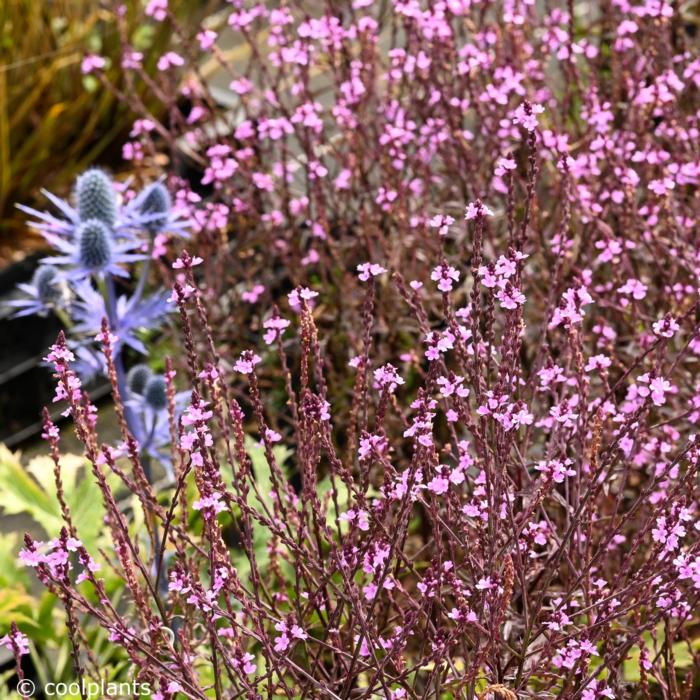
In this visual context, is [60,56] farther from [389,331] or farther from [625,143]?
[625,143]

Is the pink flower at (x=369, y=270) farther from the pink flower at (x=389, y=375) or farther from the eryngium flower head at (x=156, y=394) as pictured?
the eryngium flower head at (x=156, y=394)

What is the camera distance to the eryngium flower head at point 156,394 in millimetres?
3098

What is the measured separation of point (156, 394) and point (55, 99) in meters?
Result: 2.15

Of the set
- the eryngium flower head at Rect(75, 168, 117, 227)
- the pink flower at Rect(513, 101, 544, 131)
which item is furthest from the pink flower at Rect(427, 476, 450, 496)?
the eryngium flower head at Rect(75, 168, 117, 227)

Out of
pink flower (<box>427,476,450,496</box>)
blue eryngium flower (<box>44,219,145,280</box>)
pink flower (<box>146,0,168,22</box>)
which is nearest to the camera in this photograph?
pink flower (<box>427,476,450,496</box>)

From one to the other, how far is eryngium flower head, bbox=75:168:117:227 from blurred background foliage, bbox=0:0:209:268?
51.8 inches

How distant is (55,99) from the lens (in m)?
4.83

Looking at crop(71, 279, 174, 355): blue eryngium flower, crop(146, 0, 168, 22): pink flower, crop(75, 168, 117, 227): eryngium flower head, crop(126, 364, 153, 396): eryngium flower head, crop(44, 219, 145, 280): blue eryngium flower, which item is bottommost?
crop(126, 364, 153, 396): eryngium flower head

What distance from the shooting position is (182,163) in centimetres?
482

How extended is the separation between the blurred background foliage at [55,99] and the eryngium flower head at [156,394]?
1675 millimetres

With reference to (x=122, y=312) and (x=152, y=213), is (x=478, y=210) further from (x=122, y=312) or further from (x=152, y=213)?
(x=152, y=213)

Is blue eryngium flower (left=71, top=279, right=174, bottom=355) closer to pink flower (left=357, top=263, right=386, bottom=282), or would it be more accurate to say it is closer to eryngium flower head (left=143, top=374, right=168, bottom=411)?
eryngium flower head (left=143, top=374, right=168, bottom=411)

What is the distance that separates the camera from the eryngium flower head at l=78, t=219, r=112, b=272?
Result: 9.66 ft

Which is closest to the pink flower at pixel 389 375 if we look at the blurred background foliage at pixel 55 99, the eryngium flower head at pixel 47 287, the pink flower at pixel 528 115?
the pink flower at pixel 528 115
